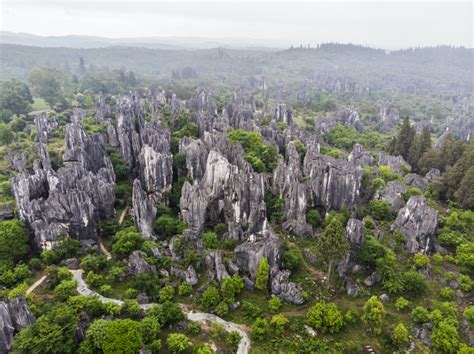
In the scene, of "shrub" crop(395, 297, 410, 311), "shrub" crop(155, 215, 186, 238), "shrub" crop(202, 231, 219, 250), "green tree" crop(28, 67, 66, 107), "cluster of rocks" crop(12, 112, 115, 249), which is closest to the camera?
"shrub" crop(395, 297, 410, 311)

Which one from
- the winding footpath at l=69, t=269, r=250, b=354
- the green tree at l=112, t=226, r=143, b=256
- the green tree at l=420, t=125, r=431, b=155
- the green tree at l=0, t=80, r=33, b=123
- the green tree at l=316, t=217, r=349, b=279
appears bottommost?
the winding footpath at l=69, t=269, r=250, b=354

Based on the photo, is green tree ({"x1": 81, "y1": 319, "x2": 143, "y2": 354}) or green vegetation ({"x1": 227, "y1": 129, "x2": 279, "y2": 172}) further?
green vegetation ({"x1": 227, "y1": 129, "x2": 279, "y2": 172})

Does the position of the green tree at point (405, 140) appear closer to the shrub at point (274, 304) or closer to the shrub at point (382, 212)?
the shrub at point (382, 212)

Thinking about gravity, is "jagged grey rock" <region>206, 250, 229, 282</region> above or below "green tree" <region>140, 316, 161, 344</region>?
above

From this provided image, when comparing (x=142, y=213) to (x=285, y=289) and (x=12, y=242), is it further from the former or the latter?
(x=285, y=289)

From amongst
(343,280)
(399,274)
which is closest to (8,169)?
(343,280)

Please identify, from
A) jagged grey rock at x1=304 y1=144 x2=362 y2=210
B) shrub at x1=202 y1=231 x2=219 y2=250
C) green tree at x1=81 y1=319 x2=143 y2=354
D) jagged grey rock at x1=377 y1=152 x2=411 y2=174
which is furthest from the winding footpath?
jagged grey rock at x1=377 y1=152 x2=411 y2=174

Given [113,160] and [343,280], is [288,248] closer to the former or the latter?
[343,280]

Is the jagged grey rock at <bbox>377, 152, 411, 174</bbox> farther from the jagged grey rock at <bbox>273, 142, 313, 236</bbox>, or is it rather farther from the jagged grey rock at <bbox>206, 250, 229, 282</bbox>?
the jagged grey rock at <bbox>206, 250, 229, 282</bbox>

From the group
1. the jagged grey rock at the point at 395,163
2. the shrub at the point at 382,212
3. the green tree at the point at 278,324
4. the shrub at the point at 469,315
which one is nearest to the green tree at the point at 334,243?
the green tree at the point at 278,324
